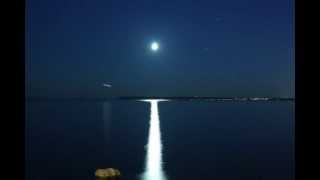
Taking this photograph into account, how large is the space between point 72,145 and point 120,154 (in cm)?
865

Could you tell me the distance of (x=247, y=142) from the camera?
47656mm

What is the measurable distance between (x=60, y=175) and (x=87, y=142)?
62.1 feet

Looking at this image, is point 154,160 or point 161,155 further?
point 161,155

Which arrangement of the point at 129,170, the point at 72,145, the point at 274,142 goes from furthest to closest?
1. the point at 274,142
2. the point at 72,145
3. the point at 129,170

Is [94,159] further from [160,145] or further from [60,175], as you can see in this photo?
[160,145]

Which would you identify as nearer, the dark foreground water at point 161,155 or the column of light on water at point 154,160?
the column of light on water at point 154,160

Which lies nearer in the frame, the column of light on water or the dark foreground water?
the column of light on water

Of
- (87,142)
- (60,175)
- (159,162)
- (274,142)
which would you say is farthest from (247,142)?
(60,175)

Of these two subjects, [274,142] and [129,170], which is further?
[274,142]
